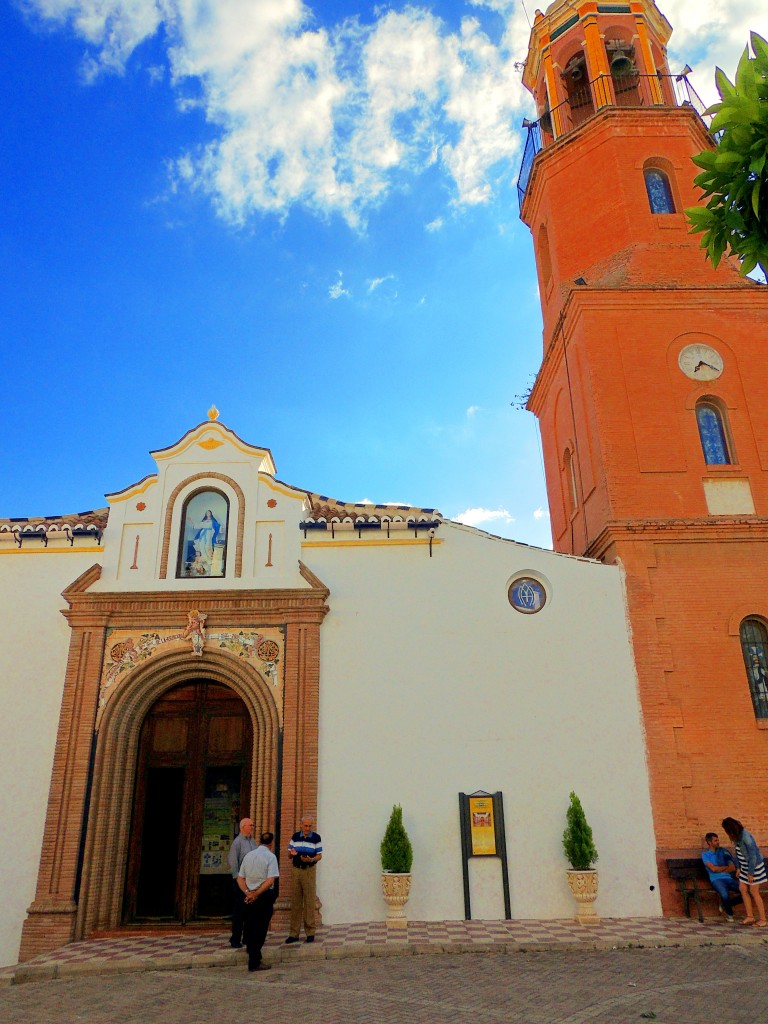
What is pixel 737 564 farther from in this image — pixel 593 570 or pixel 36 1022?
pixel 36 1022

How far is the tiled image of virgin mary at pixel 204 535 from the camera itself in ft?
42.9

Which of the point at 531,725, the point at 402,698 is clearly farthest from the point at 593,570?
the point at 402,698

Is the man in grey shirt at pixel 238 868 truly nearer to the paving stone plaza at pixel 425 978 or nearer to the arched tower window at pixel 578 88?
the paving stone plaza at pixel 425 978

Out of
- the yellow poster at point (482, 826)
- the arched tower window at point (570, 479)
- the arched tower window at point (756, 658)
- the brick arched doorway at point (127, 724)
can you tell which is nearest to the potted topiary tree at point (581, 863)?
the yellow poster at point (482, 826)

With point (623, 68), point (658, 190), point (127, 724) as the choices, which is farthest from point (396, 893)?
point (623, 68)

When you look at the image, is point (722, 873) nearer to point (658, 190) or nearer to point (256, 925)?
point (256, 925)

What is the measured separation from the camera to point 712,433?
14.2m

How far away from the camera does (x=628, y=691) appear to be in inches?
474

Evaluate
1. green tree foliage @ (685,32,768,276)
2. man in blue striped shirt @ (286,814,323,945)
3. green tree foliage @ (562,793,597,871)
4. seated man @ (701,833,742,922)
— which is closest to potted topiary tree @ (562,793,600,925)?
green tree foliage @ (562,793,597,871)

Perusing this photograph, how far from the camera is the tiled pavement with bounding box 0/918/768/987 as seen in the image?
9.28m

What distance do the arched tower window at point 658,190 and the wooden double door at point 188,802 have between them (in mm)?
13222

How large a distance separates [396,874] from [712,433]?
9594 millimetres

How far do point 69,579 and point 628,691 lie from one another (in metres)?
9.51

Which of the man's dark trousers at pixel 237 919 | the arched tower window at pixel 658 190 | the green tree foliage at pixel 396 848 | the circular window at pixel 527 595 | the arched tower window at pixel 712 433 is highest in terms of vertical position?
the arched tower window at pixel 658 190
